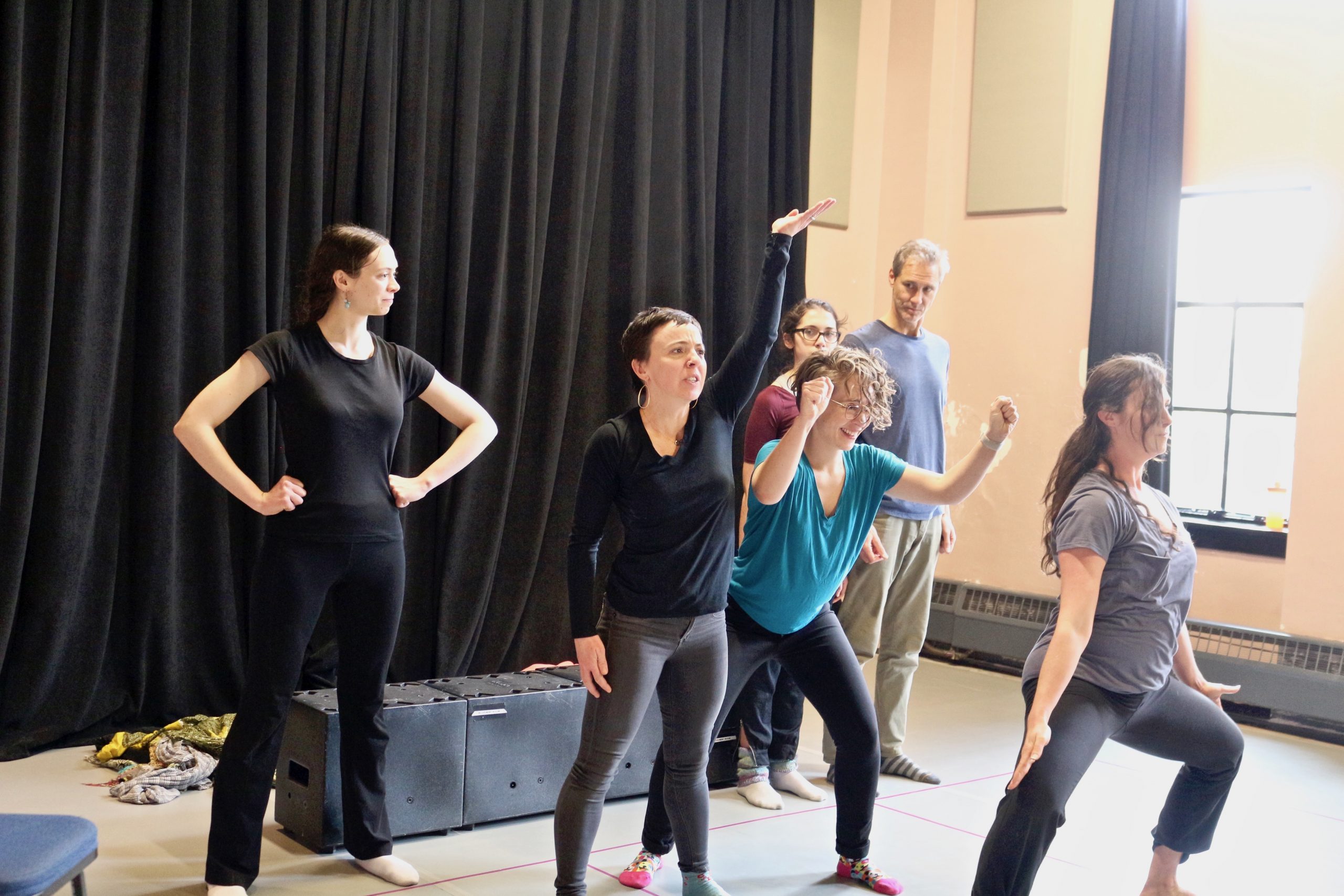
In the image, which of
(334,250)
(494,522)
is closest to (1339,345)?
(494,522)

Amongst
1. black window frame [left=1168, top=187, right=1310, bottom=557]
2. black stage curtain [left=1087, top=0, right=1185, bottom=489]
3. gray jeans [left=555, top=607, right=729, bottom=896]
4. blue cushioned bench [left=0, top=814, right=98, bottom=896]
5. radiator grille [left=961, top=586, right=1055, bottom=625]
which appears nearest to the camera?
blue cushioned bench [left=0, top=814, right=98, bottom=896]

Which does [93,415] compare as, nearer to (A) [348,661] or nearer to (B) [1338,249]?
(A) [348,661]

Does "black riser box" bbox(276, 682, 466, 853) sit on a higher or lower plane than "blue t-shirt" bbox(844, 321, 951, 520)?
lower

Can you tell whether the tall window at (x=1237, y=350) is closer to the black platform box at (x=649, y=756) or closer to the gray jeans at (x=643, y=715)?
the black platform box at (x=649, y=756)

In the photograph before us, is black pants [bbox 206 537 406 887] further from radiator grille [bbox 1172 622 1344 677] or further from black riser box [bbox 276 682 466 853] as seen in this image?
radiator grille [bbox 1172 622 1344 677]

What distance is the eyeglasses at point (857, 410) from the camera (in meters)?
2.72

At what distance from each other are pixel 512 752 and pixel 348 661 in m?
0.69

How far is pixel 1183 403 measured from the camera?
5.47 metres

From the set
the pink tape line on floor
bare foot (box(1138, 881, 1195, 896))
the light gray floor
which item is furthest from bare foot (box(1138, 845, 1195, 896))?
the pink tape line on floor

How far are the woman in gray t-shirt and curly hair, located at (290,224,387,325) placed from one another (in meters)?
1.60

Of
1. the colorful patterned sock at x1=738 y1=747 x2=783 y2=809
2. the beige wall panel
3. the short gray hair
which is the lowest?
the colorful patterned sock at x1=738 y1=747 x2=783 y2=809

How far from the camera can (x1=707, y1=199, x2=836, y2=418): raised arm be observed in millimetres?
2533

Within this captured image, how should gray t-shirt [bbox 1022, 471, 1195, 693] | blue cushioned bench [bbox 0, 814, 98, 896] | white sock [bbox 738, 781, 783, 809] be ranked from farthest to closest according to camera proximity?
white sock [bbox 738, 781, 783, 809] → gray t-shirt [bbox 1022, 471, 1195, 693] → blue cushioned bench [bbox 0, 814, 98, 896]

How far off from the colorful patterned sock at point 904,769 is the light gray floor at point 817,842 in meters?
0.07
